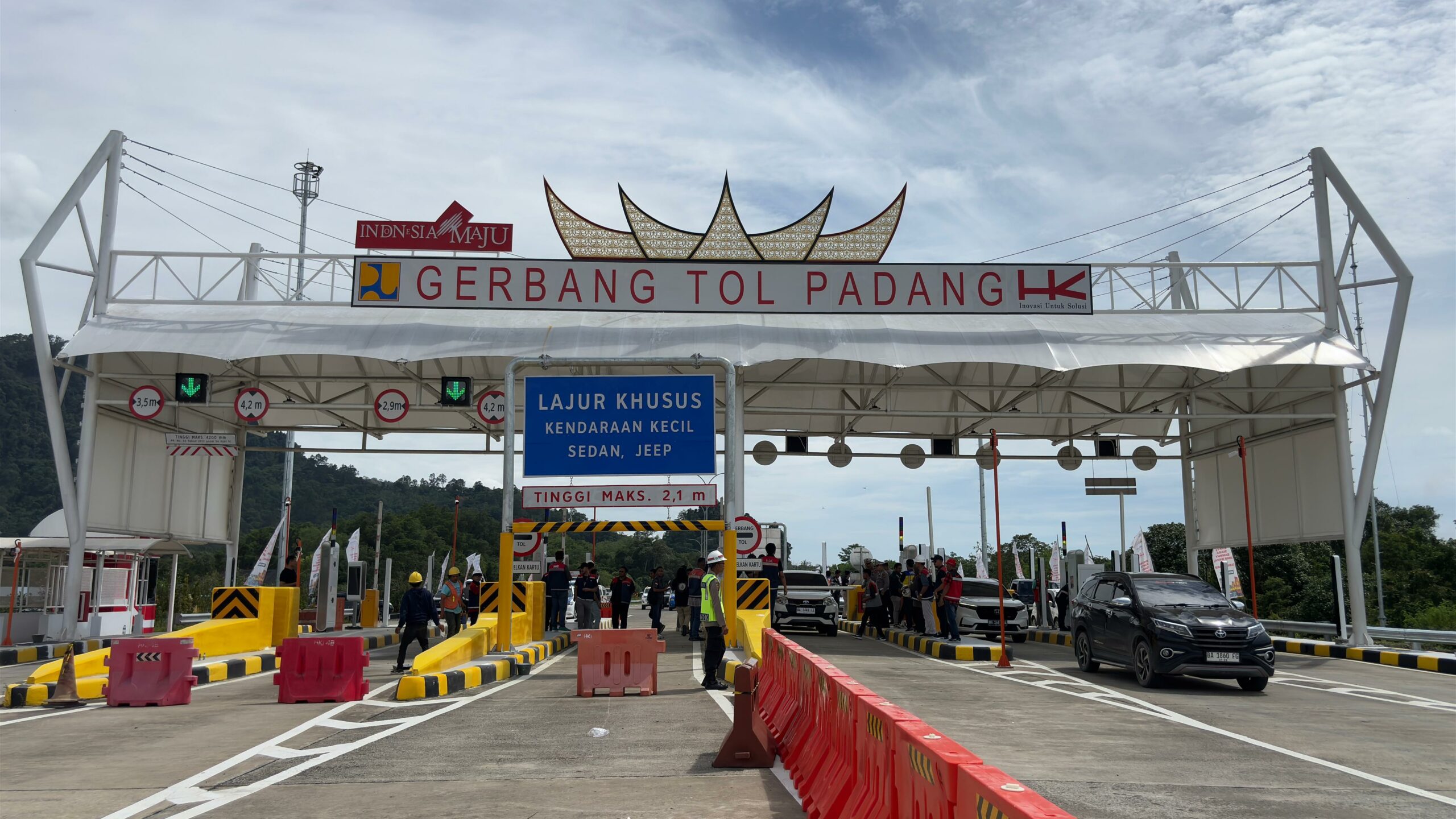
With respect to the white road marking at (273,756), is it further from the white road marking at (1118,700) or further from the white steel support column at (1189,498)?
the white steel support column at (1189,498)

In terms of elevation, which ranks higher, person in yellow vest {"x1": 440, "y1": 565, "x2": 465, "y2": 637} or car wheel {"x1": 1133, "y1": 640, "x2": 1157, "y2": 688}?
person in yellow vest {"x1": 440, "y1": 565, "x2": 465, "y2": 637}

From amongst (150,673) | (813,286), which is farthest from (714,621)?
(813,286)

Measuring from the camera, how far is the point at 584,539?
458 ft

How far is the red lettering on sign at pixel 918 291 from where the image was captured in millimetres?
22844

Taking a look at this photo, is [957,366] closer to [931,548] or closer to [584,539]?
[931,548]

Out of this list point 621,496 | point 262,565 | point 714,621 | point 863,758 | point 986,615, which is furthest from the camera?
point 262,565

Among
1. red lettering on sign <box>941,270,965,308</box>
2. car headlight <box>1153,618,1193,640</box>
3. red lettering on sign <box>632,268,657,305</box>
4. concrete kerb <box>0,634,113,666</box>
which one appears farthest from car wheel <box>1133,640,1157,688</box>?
concrete kerb <box>0,634,113,666</box>

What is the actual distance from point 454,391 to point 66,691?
1136 centimetres

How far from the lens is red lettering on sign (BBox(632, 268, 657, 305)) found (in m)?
22.9

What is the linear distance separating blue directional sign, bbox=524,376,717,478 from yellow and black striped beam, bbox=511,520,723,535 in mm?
809

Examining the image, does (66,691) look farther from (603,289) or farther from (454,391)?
(603,289)

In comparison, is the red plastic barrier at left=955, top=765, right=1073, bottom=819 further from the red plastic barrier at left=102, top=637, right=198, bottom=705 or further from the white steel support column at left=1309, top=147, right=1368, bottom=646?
the white steel support column at left=1309, top=147, right=1368, bottom=646

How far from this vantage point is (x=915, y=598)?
2312 cm

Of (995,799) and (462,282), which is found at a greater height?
(462,282)
